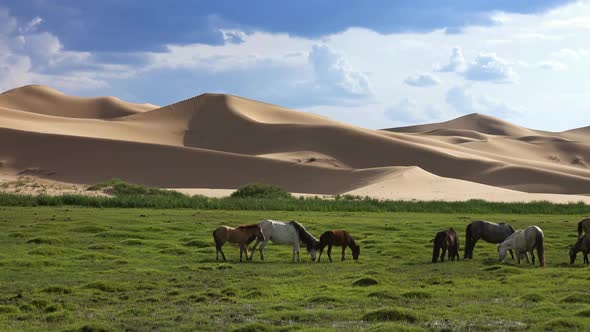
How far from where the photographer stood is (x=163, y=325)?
1405 cm

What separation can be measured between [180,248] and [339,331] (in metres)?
15.0

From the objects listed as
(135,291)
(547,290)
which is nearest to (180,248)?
(135,291)

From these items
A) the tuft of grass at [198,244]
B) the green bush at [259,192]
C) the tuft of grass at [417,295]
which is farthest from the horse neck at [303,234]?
the green bush at [259,192]

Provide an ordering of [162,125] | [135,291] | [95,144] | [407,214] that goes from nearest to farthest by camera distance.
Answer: [135,291] < [407,214] < [95,144] < [162,125]

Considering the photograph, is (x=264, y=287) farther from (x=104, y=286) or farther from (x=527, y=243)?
(x=527, y=243)

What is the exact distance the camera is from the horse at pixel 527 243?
23406mm

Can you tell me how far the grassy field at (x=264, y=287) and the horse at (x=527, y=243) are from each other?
55 centimetres

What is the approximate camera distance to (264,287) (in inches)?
725

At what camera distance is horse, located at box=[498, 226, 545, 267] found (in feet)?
76.8

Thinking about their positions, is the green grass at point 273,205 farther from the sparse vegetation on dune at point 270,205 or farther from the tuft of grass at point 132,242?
the tuft of grass at point 132,242

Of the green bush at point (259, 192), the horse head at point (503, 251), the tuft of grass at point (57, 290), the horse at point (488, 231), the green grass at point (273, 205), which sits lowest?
the tuft of grass at point (57, 290)

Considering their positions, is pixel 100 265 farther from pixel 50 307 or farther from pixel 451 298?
pixel 451 298

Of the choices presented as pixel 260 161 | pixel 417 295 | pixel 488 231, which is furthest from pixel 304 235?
pixel 260 161

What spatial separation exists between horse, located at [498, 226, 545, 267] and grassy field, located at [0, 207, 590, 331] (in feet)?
1.82
